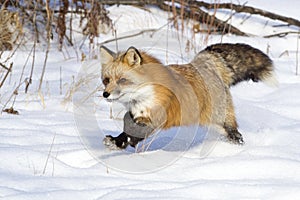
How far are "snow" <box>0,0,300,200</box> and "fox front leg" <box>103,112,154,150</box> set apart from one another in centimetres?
7

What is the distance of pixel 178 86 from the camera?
4391 mm

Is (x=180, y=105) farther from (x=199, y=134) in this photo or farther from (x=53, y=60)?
(x=53, y=60)

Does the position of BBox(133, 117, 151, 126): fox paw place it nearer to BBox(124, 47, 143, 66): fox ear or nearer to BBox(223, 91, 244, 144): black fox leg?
BBox(124, 47, 143, 66): fox ear

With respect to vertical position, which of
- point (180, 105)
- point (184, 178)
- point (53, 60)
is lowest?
point (53, 60)

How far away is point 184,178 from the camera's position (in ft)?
12.8

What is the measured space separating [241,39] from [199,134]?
4187 millimetres

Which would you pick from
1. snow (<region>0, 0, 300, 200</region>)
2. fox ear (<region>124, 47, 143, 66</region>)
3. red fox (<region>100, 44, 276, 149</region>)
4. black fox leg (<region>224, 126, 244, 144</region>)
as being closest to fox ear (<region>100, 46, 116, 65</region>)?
red fox (<region>100, 44, 276, 149</region>)

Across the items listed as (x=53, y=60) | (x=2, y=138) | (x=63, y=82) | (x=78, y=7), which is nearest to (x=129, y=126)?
(x=2, y=138)

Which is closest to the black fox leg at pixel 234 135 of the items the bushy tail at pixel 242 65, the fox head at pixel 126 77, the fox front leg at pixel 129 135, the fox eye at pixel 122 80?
the bushy tail at pixel 242 65

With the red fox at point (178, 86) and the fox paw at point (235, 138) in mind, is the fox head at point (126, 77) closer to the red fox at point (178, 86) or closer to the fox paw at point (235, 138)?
the red fox at point (178, 86)

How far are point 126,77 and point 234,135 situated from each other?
1.24m

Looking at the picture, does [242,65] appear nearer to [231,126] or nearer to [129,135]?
[231,126]

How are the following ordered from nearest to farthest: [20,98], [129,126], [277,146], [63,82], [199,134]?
[129,126] < [277,146] < [199,134] < [20,98] < [63,82]

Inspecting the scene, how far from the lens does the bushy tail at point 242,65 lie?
5.09m
